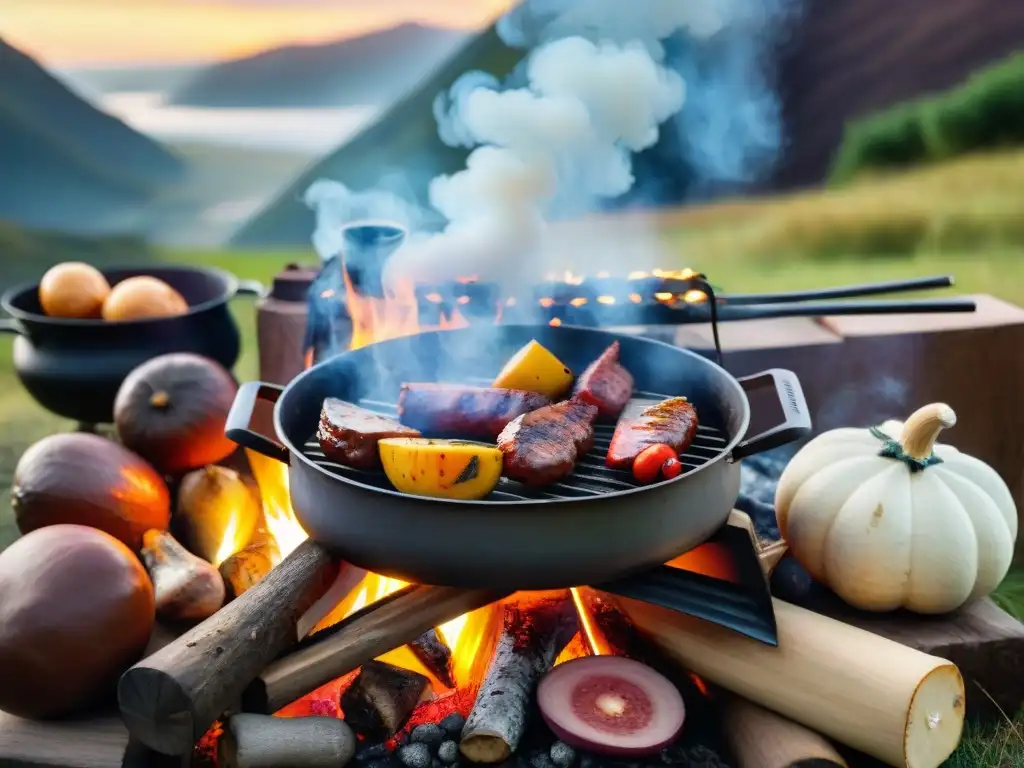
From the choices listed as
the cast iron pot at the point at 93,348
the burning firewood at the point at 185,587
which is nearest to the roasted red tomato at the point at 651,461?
the burning firewood at the point at 185,587

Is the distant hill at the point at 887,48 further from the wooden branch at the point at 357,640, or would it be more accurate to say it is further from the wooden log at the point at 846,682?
the wooden branch at the point at 357,640

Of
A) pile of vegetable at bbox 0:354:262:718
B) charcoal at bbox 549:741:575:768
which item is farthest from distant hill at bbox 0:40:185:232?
charcoal at bbox 549:741:575:768

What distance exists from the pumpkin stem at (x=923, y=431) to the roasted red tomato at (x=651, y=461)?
0.86 meters

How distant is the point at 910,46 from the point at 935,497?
32.3 feet

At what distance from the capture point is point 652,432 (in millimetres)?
2830

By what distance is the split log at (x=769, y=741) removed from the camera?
2506 millimetres

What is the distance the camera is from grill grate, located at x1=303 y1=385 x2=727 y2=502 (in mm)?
2744

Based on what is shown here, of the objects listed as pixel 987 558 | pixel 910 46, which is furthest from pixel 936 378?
pixel 910 46

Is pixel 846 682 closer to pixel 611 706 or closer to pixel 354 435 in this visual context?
pixel 611 706

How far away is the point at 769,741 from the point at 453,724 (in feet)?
2.93

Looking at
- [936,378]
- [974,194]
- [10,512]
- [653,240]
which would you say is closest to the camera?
[936,378]

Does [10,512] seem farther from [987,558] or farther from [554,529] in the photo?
[987,558]

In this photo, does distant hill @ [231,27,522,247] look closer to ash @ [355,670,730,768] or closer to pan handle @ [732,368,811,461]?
pan handle @ [732,368,811,461]

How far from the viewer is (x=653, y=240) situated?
1094 centimetres
